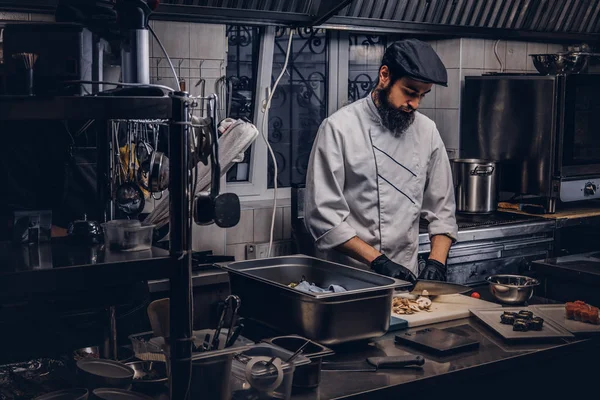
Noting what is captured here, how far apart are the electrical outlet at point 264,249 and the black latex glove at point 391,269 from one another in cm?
129

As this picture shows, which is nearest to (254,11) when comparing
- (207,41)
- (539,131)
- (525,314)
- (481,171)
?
(207,41)

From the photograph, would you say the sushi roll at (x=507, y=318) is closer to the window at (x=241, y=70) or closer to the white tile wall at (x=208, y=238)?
the white tile wall at (x=208, y=238)

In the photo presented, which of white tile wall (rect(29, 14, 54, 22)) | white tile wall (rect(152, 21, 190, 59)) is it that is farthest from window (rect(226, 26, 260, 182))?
white tile wall (rect(29, 14, 54, 22))

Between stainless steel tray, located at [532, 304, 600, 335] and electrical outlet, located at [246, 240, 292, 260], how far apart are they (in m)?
1.74

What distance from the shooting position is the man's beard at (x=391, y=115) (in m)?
3.23

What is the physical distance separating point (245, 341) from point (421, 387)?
1.65 ft

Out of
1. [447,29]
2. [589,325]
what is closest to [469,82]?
[447,29]

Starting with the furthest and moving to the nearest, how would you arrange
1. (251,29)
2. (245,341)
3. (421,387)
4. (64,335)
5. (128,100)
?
(251,29), (64,335), (421,387), (245,341), (128,100)

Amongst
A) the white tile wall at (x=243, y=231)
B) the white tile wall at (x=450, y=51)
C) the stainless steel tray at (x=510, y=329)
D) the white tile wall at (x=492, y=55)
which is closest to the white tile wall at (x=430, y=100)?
the white tile wall at (x=450, y=51)

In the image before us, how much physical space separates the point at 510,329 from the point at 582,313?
0.31 metres

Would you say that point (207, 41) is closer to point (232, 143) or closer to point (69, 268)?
point (232, 143)

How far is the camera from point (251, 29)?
429 centimetres

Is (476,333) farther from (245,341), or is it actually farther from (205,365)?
(205,365)

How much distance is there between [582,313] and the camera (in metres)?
2.62
